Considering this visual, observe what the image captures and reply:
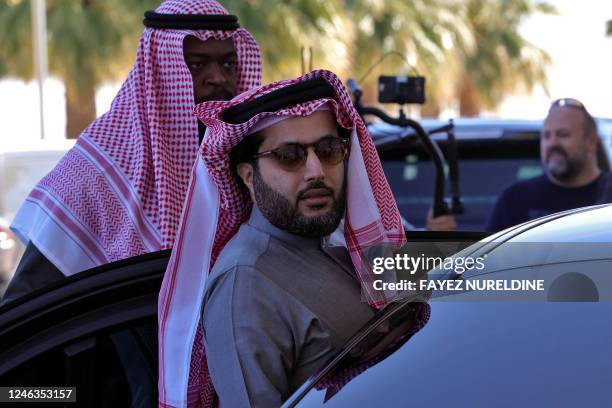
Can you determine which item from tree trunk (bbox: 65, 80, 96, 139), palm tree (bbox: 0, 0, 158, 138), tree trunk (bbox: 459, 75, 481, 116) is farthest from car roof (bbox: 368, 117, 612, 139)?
tree trunk (bbox: 459, 75, 481, 116)

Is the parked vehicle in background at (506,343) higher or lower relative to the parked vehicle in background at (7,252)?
higher

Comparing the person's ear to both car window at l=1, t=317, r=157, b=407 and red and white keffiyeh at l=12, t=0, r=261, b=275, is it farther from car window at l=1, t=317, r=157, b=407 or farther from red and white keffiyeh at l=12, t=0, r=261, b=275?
red and white keffiyeh at l=12, t=0, r=261, b=275

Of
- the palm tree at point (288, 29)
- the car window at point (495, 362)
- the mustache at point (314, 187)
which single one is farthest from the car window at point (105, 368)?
the palm tree at point (288, 29)

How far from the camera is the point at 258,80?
3951 mm

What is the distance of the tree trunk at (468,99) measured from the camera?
31547 millimetres

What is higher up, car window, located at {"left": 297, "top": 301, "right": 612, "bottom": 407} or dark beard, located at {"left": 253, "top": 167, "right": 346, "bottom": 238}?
dark beard, located at {"left": 253, "top": 167, "right": 346, "bottom": 238}

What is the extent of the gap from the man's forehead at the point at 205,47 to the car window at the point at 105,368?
1.32 m

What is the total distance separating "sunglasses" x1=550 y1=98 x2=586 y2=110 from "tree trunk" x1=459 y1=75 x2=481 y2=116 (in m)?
25.2

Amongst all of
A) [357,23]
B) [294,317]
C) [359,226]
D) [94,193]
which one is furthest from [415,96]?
[357,23]

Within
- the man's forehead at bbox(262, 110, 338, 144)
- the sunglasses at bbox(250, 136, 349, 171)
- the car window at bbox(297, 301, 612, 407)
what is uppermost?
the man's forehead at bbox(262, 110, 338, 144)

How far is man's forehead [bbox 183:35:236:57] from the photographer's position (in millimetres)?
3773

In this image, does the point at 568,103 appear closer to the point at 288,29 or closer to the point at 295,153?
the point at 295,153

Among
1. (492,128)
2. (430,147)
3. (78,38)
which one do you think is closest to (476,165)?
(492,128)

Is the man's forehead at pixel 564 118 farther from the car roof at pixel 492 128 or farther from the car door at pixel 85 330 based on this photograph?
the car door at pixel 85 330
